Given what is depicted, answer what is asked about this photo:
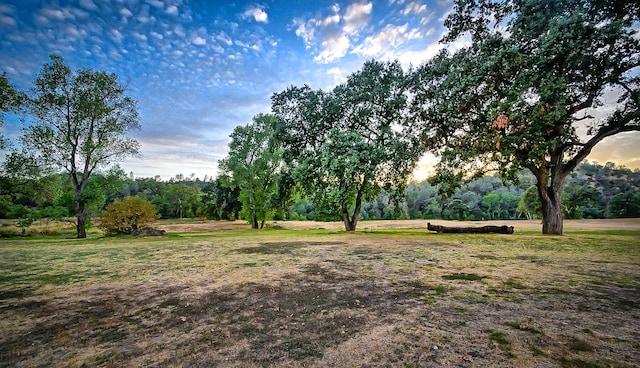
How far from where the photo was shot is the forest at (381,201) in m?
21.4

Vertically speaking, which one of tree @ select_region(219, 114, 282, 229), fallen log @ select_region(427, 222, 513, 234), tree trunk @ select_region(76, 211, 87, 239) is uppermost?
tree @ select_region(219, 114, 282, 229)

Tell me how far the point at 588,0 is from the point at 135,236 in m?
32.0

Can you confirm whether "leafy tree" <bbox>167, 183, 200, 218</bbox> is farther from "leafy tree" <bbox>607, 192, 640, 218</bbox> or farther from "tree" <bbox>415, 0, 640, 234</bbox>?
"leafy tree" <bbox>607, 192, 640, 218</bbox>

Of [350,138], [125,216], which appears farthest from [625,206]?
[125,216]

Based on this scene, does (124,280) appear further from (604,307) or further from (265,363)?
(604,307)

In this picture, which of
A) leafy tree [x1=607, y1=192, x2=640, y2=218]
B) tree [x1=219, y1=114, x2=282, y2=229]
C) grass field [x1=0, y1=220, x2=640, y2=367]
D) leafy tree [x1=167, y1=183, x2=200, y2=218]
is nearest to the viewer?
grass field [x1=0, y1=220, x2=640, y2=367]

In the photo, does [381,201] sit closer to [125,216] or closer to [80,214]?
[125,216]

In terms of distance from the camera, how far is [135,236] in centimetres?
2038

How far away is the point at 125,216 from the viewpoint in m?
21.1

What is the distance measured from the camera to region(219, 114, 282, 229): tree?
31.9 metres

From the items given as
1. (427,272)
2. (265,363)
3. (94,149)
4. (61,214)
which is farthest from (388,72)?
(61,214)

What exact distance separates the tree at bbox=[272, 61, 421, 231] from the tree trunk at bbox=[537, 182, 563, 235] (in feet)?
24.9

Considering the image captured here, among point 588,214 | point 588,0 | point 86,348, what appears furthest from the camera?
point 588,214

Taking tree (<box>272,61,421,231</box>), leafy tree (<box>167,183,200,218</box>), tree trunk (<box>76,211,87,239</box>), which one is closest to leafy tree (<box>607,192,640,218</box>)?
tree (<box>272,61,421,231</box>)
